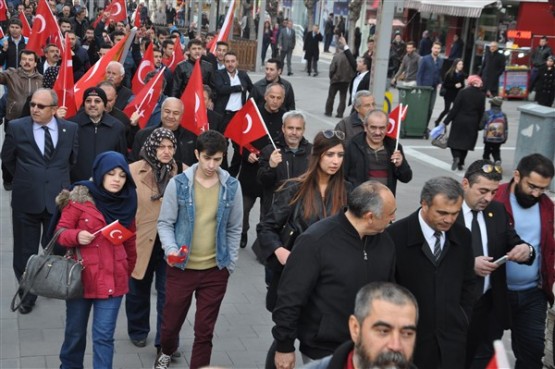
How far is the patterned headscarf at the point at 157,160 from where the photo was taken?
6.60 metres

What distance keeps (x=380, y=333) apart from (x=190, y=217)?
285 cm

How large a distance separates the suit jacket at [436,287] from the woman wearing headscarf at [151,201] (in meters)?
2.17

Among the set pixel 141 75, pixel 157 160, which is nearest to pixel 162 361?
pixel 157 160

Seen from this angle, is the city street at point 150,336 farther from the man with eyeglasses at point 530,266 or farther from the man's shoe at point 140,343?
the man with eyeglasses at point 530,266

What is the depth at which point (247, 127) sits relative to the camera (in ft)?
28.9

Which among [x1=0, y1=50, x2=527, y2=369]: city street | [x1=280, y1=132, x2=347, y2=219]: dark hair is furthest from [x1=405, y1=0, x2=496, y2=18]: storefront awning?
[x1=280, y1=132, x2=347, y2=219]: dark hair

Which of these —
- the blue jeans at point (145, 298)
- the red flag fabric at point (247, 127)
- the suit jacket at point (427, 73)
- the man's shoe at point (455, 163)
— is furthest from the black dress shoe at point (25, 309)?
the suit jacket at point (427, 73)

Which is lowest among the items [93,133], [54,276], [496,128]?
[496,128]

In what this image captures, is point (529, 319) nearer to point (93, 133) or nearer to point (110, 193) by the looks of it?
point (110, 193)

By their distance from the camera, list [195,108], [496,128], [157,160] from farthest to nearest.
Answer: [496,128]
[195,108]
[157,160]

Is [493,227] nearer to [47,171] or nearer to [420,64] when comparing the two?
[47,171]

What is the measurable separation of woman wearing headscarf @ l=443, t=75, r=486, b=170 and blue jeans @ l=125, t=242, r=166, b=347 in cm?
897

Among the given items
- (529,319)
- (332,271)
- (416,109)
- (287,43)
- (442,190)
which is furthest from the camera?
(287,43)

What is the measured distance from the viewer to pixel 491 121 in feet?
48.9
